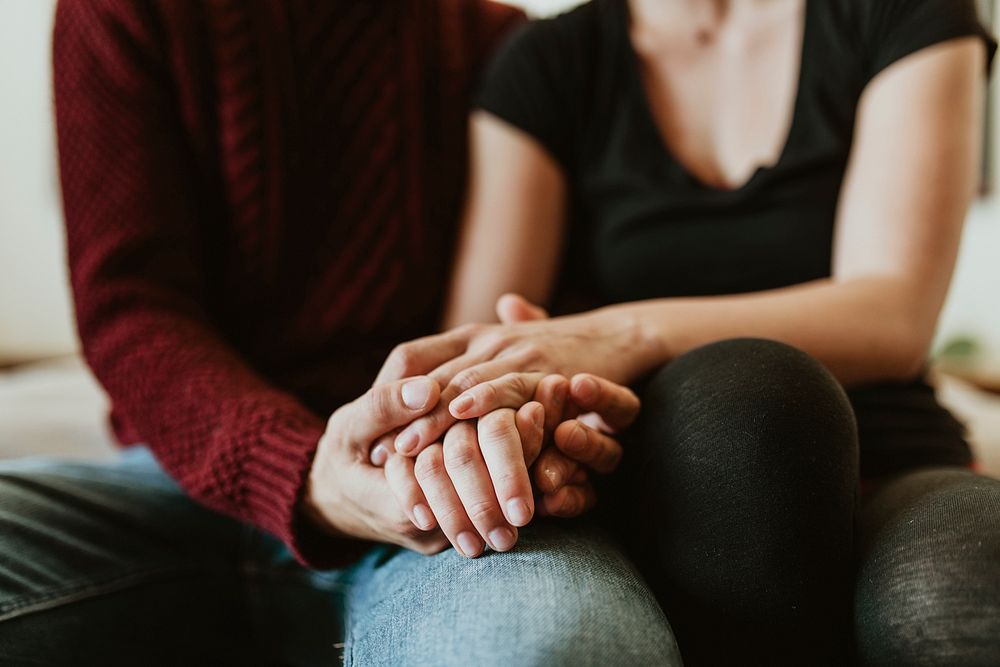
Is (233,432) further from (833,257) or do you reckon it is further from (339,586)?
(833,257)

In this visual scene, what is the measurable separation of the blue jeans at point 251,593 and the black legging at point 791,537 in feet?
0.16

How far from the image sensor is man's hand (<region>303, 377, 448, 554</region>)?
1.67 ft

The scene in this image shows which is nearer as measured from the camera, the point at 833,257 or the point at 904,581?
the point at 904,581


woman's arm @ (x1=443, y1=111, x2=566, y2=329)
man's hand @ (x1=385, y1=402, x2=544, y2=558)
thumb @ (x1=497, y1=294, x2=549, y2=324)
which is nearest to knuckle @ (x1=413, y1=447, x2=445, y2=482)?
man's hand @ (x1=385, y1=402, x2=544, y2=558)

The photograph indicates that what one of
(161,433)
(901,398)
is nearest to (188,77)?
(161,433)

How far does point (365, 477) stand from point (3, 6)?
6.77ft

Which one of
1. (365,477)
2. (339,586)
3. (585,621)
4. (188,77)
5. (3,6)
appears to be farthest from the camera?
(3,6)

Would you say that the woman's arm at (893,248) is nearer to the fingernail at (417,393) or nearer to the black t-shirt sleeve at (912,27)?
the black t-shirt sleeve at (912,27)

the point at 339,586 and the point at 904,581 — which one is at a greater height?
the point at 904,581

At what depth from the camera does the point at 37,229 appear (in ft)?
6.91

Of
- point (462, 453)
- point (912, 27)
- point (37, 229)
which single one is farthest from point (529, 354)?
point (37, 229)

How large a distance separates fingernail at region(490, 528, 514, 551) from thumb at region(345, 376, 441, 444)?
93 mm

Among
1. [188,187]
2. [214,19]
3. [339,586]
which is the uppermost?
[214,19]

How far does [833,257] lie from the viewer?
2.60 ft
